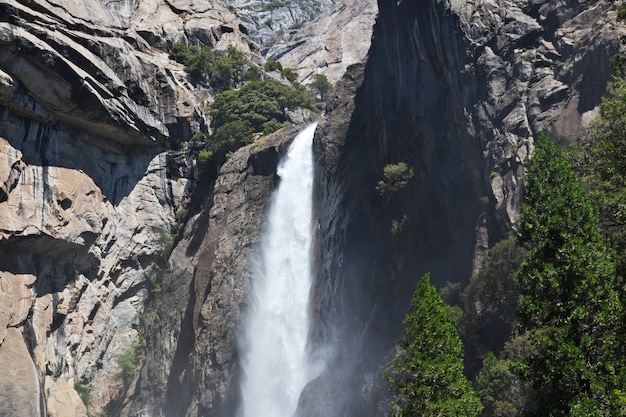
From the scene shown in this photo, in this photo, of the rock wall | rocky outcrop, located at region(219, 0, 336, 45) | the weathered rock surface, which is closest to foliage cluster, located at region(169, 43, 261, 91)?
the rock wall

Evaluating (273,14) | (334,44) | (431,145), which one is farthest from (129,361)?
(273,14)

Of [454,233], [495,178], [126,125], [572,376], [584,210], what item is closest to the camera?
[572,376]

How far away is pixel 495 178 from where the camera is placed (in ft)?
109

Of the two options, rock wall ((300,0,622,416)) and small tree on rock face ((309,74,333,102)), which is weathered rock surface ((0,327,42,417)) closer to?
rock wall ((300,0,622,416))

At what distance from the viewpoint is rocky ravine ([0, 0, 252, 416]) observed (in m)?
43.4

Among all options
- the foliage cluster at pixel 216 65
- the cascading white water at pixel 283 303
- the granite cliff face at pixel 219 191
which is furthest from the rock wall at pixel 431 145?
the foliage cluster at pixel 216 65

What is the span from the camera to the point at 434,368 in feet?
61.7

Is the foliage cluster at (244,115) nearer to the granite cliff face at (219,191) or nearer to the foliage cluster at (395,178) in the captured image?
the granite cliff face at (219,191)

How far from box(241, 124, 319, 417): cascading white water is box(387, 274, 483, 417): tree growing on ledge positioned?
2336 centimetres

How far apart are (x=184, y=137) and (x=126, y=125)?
7640mm

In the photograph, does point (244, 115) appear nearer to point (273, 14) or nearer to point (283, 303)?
point (283, 303)

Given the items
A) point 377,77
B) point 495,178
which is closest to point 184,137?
point 377,77

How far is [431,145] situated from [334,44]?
241 ft

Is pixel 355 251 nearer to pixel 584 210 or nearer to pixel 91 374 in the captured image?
pixel 91 374
